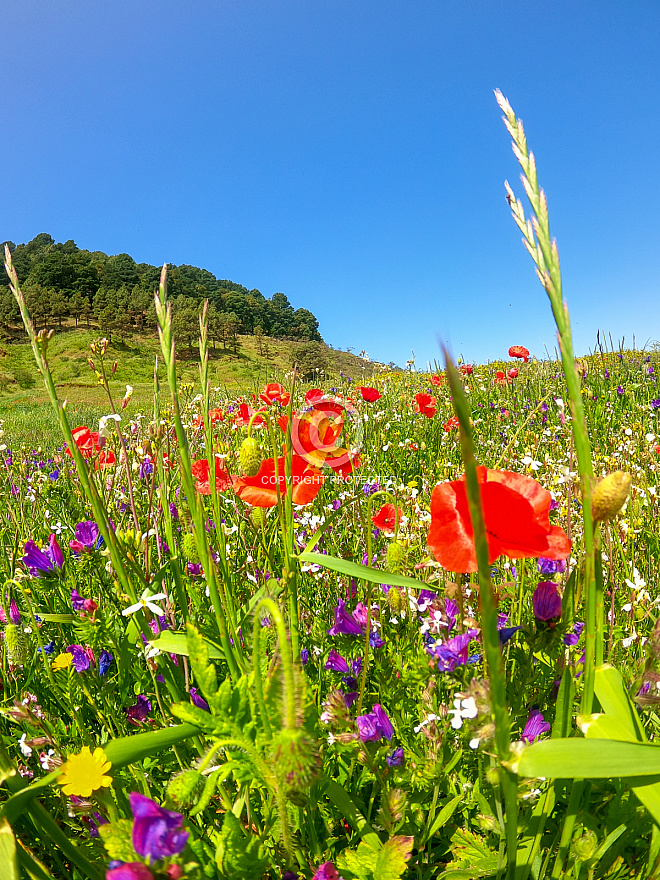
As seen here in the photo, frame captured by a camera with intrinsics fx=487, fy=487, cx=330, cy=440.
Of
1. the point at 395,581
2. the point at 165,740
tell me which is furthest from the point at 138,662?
the point at 395,581

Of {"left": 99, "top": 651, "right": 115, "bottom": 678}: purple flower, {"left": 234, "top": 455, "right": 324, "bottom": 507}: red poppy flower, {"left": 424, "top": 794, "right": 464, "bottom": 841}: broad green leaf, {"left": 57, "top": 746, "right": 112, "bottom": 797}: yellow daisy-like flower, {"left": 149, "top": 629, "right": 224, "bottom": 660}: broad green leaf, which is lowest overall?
{"left": 424, "top": 794, "right": 464, "bottom": 841}: broad green leaf

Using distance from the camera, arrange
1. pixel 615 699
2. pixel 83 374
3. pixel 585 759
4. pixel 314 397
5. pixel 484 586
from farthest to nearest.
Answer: pixel 83 374 < pixel 314 397 < pixel 615 699 < pixel 585 759 < pixel 484 586

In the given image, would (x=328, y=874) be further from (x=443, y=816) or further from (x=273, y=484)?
(x=273, y=484)

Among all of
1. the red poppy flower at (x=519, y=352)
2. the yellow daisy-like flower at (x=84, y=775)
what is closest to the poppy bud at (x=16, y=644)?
the yellow daisy-like flower at (x=84, y=775)

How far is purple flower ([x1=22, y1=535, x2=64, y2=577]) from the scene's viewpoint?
1.36 metres

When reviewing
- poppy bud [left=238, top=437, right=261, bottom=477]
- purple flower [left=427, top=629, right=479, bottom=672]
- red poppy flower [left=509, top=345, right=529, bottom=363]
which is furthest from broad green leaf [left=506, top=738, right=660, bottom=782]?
red poppy flower [left=509, top=345, right=529, bottom=363]

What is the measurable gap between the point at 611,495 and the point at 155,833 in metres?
0.59

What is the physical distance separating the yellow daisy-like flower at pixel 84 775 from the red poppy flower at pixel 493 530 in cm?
57

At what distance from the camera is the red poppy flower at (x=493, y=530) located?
678 mm

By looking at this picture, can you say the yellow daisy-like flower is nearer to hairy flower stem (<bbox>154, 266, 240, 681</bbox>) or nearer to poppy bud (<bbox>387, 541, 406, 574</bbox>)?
hairy flower stem (<bbox>154, 266, 240, 681</bbox>)

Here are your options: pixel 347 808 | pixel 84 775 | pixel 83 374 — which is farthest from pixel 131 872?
pixel 83 374

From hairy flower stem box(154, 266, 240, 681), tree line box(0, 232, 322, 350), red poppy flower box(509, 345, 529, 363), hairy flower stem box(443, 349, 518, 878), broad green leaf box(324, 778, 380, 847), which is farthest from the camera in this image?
tree line box(0, 232, 322, 350)

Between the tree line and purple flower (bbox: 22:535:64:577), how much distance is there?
105ft

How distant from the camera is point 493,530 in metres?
0.71
